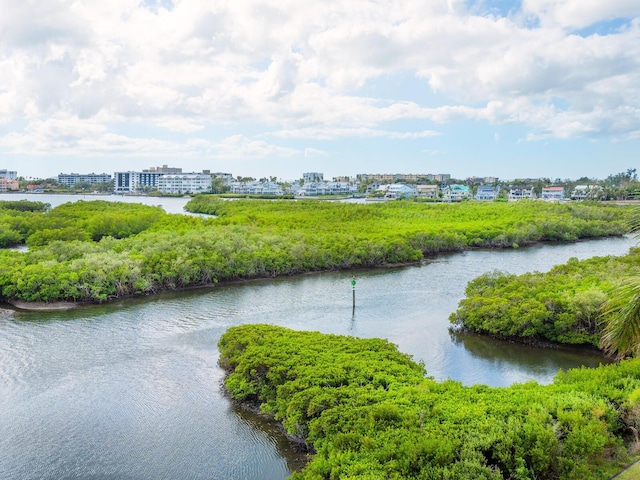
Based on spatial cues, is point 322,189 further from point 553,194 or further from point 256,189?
point 553,194

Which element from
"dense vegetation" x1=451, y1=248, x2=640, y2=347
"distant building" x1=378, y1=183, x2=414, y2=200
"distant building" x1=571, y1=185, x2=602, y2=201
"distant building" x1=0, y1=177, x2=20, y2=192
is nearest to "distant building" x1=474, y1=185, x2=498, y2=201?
"distant building" x1=378, y1=183, x2=414, y2=200

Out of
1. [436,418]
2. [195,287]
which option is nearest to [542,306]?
[436,418]

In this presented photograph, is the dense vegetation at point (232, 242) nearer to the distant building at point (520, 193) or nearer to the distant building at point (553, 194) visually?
the distant building at point (553, 194)

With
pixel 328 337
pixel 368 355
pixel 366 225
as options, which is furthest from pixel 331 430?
pixel 366 225

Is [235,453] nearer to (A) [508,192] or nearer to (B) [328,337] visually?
(B) [328,337]

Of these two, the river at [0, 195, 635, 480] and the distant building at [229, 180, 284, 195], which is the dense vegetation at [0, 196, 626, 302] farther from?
the distant building at [229, 180, 284, 195]
